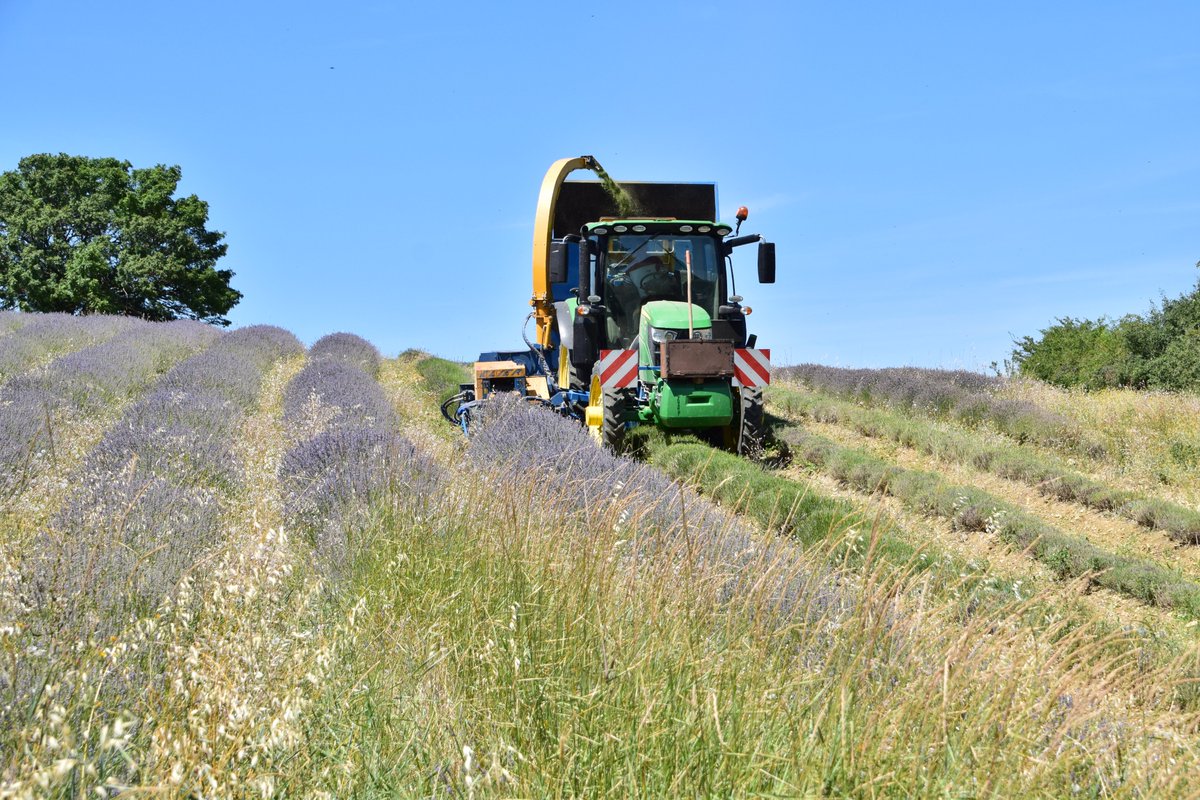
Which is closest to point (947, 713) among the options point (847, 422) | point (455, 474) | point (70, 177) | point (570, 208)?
point (455, 474)

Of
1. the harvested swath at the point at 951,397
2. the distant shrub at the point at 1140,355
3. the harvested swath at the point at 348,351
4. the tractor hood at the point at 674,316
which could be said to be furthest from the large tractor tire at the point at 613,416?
the distant shrub at the point at 1140,355

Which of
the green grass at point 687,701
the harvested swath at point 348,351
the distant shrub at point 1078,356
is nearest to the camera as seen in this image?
the green grass at point 687,701

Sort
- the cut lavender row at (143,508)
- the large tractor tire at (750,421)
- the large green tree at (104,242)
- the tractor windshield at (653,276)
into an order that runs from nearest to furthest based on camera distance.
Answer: the cut lavender row at (143,508)
the large tractor tire at (750,421)
the tractor windshield at (653,276)
the large green tree at (104,242)

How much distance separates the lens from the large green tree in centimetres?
3041

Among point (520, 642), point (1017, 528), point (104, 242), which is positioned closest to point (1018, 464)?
point (1017, 528)

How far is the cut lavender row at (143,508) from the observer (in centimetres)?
329

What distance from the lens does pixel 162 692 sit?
111 inches

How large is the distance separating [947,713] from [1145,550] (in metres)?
6.51

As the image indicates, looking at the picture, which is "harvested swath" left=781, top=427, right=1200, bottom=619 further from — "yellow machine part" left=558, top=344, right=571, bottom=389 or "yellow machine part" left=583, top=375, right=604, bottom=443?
"yellow machine part" left=558, top=344, right=571, bottom=389

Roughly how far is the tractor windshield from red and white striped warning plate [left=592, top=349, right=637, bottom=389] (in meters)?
0.68

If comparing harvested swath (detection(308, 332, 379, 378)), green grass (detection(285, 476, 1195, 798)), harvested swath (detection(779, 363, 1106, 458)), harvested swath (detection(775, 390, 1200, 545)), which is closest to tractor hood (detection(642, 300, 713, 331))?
harvested swath (detection(775, 390, 1200, 545))

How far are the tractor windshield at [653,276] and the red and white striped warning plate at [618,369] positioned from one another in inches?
26.7

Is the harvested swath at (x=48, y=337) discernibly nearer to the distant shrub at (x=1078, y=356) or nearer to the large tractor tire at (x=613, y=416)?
the large tractor tire at (x=613, y=416)

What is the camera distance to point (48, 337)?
54.1ft
